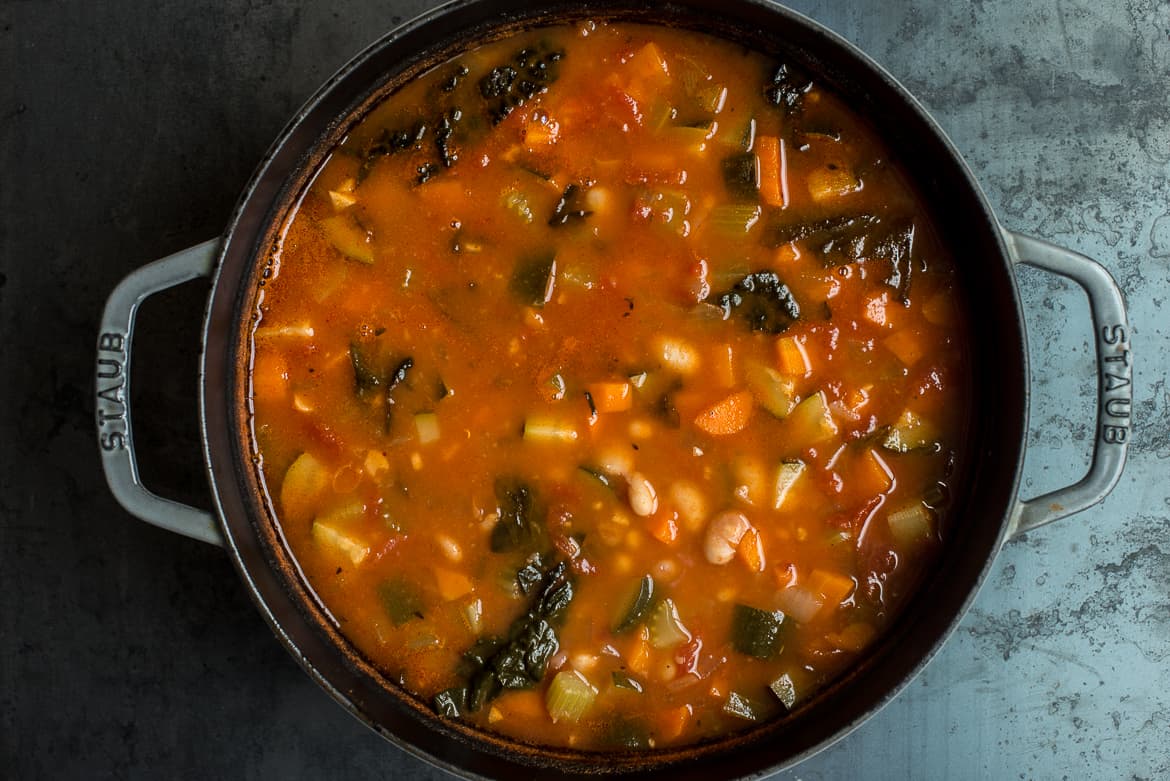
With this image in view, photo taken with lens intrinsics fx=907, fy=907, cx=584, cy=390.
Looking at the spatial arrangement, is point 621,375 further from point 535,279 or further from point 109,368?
point 109,368

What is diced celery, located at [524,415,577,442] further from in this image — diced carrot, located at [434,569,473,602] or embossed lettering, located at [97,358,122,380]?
embossed lettering, located at [97,358,122,380]

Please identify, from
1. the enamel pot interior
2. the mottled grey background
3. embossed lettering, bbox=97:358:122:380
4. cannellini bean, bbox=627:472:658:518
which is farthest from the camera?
the mottled grey background

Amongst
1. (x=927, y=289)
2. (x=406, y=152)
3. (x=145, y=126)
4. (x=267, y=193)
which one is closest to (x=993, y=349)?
(x=927, y=289)

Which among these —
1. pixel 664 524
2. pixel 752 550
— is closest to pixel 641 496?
pixel 664 524

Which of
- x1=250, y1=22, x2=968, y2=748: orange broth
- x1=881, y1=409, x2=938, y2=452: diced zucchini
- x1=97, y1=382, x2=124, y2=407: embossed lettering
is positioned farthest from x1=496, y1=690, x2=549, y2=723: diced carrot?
x1=97, y1=382, x2=124, y2=407: embossed lettering

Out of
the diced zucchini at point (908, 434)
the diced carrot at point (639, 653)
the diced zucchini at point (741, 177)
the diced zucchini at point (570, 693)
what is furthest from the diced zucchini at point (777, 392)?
the diced zucchini at point (570, 693)

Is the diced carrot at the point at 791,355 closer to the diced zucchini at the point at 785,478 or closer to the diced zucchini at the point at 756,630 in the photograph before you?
the diced zucchini at the point at 785,478

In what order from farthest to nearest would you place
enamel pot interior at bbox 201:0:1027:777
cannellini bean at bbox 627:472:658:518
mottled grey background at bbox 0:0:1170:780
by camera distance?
mottled grey background at bbox 0:0:1170:780 → cannellini bean at bbox 627:472:658:518 → enamel pot interior at bbox 201:0:1027:777
